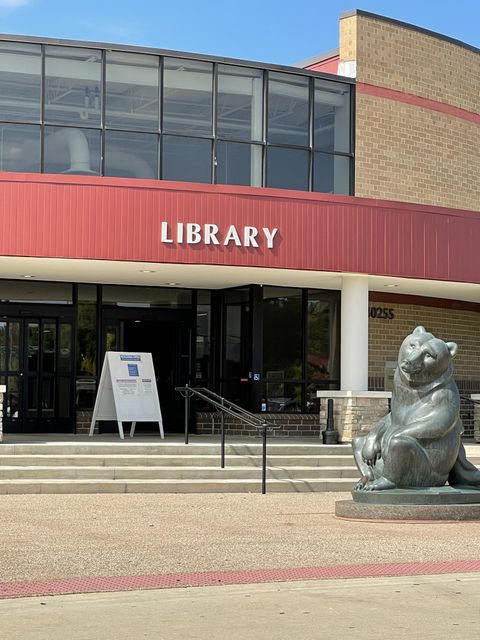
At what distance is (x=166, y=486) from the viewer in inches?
627

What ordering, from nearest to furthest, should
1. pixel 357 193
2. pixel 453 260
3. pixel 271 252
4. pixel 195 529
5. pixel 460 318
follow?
pixel 195 529 → pixel 271 252 → pixel 453 260 → pixel 357 193 → pixel 460 318

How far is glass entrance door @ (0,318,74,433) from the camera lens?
22.5 m

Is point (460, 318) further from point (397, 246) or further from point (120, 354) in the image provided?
point (120, 354)

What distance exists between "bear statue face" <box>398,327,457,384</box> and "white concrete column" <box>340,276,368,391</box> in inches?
321

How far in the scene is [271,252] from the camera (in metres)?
20.0

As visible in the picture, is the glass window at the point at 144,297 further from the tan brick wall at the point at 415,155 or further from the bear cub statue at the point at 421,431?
the bear cub statue at the point at 421,431

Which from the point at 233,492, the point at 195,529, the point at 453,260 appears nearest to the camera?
the point at 195,529

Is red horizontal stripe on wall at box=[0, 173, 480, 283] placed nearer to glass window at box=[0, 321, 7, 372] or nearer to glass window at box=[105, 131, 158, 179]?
glass window at box=[105, 131, 158, 179]

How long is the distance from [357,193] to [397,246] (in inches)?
101

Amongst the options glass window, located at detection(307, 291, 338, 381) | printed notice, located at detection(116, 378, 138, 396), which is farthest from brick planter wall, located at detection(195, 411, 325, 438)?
printed notice, located at detection(116, 378, 138, 396)

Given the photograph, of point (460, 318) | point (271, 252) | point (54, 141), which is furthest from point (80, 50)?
point (460, 318)

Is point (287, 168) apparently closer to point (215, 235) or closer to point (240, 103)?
point (240, 103)

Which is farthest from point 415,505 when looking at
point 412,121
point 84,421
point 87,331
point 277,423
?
point 412,121

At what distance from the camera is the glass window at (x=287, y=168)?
21.9m
